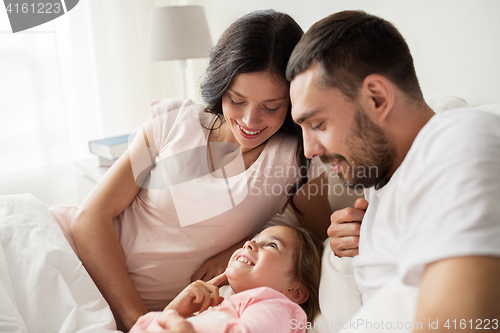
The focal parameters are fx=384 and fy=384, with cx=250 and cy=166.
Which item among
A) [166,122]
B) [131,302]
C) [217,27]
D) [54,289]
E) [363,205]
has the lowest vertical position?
[131,302]

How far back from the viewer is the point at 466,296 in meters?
0.53

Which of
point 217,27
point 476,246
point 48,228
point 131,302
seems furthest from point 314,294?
point 217,27

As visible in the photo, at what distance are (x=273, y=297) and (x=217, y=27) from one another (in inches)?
82.2

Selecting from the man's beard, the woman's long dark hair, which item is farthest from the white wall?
the man's beard

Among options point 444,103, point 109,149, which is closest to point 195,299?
point 444,103

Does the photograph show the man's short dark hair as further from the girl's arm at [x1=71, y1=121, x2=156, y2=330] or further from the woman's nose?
the girl's arm at [x1=71, y1=121, x2=156, y2=330]

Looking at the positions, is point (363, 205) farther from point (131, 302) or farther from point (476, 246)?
point (131, 302)

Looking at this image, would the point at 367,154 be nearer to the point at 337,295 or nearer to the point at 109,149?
the point at 337,295

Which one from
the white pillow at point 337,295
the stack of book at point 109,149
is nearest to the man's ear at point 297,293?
the white pillow at point 337,295

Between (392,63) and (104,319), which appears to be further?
(104,319)

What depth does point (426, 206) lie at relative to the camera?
0.62 metres

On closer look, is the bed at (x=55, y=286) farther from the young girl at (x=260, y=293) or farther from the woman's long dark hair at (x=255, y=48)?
the woman's long dark hair at (x=255, y=48)

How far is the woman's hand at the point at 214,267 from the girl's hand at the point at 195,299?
22cm

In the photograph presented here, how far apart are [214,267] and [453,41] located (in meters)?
1.13
